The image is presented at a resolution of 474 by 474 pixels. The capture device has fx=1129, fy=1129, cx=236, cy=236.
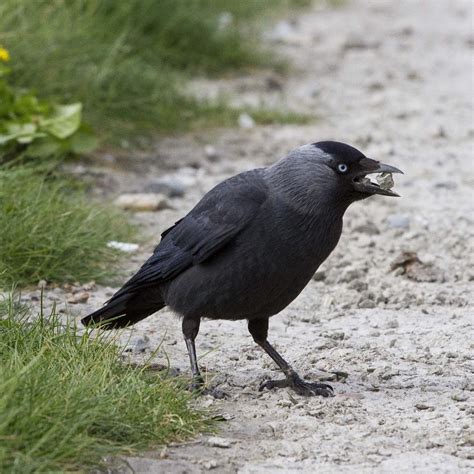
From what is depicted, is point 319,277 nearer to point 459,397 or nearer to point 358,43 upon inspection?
point 459,397

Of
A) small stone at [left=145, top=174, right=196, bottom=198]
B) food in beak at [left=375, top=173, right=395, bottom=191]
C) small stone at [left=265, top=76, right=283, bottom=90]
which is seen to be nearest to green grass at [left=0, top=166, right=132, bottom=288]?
small stone at [left=145, top=174, right=196, bottom=198]

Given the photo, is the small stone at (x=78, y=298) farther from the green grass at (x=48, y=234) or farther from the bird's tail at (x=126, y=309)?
the bird's tail at (x=126, y=309)

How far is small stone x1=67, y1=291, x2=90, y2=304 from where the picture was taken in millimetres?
5594

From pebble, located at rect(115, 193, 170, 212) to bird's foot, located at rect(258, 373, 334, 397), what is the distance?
2723 millimetres

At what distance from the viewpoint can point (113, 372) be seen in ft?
13.7

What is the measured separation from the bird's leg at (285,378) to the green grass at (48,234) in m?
1.24

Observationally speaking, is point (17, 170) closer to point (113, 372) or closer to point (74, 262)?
point (74, 262)

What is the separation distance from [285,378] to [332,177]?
87 centimetres

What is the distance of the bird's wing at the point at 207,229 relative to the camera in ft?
15.0

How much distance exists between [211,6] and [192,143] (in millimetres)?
2755

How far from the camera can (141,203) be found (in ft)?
23.7

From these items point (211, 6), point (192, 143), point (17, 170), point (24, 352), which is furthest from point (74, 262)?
point (211, 6)

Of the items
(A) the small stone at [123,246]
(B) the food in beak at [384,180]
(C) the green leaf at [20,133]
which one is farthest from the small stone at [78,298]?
(B) the food in beak at [384,180]

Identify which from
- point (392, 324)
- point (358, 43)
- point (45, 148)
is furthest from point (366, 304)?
point (358, 43)
